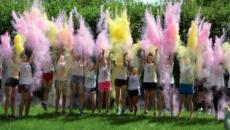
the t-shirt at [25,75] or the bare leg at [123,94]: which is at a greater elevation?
the t-shirt at [25,75]

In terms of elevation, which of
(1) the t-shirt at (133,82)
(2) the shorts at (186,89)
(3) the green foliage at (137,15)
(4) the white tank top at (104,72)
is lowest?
(2) the shorts at (186,89)

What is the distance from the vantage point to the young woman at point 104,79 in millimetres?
20203

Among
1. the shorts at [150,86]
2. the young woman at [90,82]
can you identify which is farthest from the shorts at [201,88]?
the young woman at [90,82]

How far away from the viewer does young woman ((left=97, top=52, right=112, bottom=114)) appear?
66.3 feet

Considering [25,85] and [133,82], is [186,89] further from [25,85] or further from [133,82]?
[25,85]

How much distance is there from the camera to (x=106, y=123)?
1786 centimetres

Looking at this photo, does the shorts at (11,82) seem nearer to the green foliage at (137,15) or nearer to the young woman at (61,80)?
the young woman at (61,80)

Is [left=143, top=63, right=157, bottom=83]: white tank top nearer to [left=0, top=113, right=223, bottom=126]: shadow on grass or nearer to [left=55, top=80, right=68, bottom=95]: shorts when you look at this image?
[left=0, top=113, right=223, bottom=126]: shadow on grass

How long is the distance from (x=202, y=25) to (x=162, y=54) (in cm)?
184

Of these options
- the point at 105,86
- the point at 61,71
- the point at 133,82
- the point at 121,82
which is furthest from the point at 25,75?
the point at 133,82

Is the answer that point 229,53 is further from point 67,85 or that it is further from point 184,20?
point 184,20

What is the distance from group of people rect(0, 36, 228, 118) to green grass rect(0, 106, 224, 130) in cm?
70

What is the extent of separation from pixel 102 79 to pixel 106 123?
8.75 ft

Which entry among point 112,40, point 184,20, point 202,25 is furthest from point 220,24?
point 112,40
